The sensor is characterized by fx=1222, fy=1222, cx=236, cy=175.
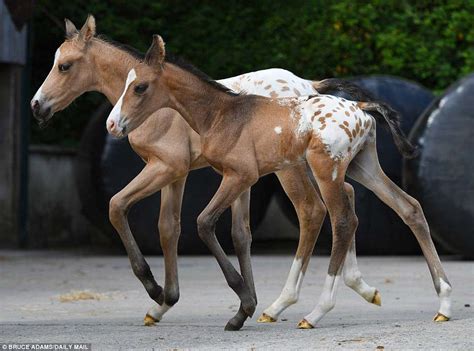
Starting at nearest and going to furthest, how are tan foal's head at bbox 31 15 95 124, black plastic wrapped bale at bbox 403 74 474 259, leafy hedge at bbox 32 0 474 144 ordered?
1. tan foal's head at bbox 31 15 95 124
2. black plastic wrapped bale at bbox 403 74 474 259
3. leafy hedge at bbox 32 0 474 144

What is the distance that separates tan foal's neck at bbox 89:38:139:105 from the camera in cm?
910

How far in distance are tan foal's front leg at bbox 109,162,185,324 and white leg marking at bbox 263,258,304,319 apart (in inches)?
33.0

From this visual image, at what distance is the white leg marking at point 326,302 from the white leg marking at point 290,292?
459mm

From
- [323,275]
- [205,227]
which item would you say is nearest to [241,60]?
[323,275]

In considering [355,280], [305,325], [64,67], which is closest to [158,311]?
[305,325]

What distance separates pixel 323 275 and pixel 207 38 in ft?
21.7

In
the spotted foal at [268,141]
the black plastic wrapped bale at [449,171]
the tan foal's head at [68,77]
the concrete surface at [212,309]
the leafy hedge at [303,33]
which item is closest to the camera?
the concrete surface at [212,309]

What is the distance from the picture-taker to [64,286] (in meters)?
12.2

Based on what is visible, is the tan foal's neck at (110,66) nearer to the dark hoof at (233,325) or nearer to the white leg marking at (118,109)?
the white leg marking at (118,109)

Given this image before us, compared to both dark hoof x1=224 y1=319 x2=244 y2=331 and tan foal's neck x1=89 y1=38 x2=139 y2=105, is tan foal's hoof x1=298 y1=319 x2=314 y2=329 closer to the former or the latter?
dark hoof x1=224 y1=319 x2=244 y2=331

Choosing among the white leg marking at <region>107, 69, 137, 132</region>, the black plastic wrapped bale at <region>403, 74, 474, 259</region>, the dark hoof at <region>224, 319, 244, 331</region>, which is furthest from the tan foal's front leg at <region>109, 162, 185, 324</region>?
the black plastic wrapped bale at <region>403, 74, 474, 259</region>

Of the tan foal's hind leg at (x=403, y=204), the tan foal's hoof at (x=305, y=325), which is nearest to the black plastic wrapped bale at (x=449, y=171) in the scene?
the tan foal's hind leg at (x=403, y=204)

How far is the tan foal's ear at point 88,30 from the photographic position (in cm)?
923

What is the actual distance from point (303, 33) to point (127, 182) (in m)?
4.84
